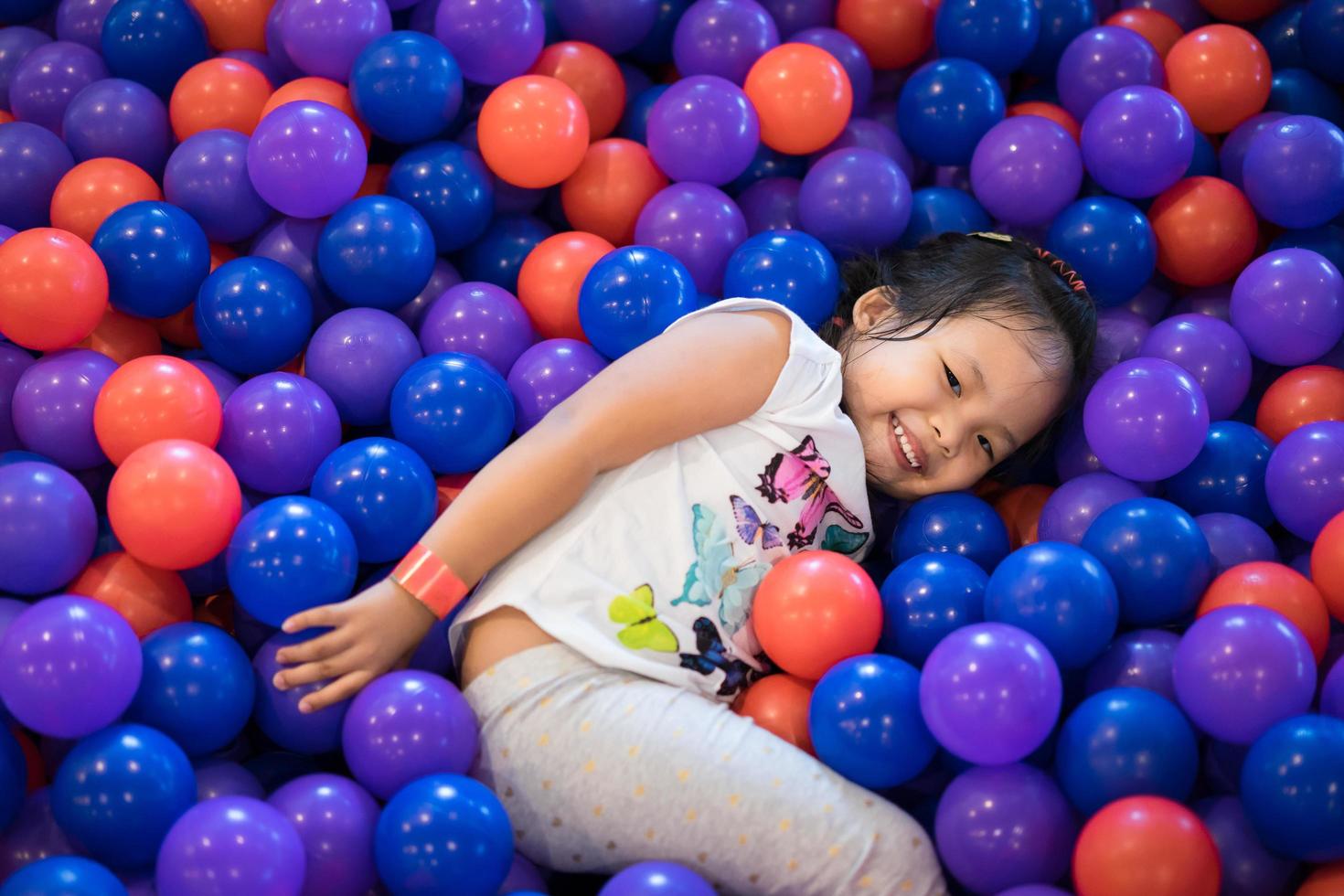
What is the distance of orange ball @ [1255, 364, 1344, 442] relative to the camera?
1888 mm

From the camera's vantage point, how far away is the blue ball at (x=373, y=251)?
1907 mm

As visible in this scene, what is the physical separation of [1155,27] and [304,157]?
1.50 metres

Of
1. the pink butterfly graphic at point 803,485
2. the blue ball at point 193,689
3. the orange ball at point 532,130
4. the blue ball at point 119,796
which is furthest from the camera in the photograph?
the orange ball at point 532,130

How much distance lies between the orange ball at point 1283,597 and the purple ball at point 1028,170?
2.39 ft

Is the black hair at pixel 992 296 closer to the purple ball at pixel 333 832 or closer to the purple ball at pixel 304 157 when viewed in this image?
the purple ball at pixel 304 157

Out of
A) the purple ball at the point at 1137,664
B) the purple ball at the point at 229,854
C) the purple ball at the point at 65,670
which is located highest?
the purple ball at the point at 65,670

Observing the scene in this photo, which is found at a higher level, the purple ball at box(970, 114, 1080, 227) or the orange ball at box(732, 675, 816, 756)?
the purple ball at box(970, 114, 1080, 227)

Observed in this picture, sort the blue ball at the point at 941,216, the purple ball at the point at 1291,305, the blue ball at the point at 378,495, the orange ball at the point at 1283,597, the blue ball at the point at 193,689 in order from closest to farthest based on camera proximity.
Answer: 1. the blue ball at the point at 193,689
2. the orange ball at the point at 1283,597
3. the blue ball at the point at 378,495
4. the purple ball at the point at 1291,305
5. the blue ball at the point at 941,216

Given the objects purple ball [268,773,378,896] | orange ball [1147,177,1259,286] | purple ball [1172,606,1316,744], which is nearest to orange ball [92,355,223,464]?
purple ball [268,773,378,896]

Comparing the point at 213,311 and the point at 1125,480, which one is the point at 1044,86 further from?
the point at 213,311

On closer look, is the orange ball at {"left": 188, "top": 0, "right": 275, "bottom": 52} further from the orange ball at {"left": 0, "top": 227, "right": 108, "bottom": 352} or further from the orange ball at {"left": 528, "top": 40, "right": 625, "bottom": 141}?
the orange ball at {"left": 0, "top": 227, "right": 108, "bottom": 352}

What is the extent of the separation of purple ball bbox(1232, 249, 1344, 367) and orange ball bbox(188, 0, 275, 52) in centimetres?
163

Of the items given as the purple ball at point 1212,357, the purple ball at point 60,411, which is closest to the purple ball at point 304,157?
the purple ball at point 60,411

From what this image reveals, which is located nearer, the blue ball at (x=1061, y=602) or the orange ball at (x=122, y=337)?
the blue ball at (x=1061, y=602)
